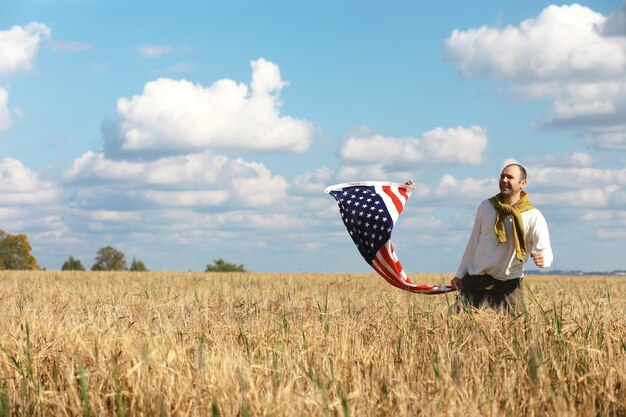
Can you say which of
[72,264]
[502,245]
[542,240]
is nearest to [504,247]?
[502,245]

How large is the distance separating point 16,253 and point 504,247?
75303 mm

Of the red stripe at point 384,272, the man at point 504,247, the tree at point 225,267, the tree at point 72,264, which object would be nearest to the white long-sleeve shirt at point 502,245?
the man at point 504,247

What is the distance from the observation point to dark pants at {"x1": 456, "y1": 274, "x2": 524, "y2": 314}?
8609 millimetres

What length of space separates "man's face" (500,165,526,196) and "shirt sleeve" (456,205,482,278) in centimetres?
48

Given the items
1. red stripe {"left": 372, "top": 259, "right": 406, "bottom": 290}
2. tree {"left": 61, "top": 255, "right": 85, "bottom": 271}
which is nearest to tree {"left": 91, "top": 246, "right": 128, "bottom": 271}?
tree {"left": 61, "top": 255, "right": 85, "bottom": 271}

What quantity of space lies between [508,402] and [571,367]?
1001 millimetres

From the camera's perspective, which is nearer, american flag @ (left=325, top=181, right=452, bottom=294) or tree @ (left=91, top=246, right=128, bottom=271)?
american flag @ (left=325, top=181, right=452, bottom=294)

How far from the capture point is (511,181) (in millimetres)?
8289

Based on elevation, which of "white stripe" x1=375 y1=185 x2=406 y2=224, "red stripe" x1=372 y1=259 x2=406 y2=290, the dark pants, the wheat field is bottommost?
the wheat field

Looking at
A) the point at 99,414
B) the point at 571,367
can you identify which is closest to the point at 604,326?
the point at 571,367

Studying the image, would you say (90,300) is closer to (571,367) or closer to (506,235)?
(506,235)

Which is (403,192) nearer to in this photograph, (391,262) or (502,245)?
(391,262)

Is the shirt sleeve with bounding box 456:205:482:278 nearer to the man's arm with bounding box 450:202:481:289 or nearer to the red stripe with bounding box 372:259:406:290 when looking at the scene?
the man's arm with bounding box 450:202:481:289

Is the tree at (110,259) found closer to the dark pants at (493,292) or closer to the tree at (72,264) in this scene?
the tree at (72,264)
